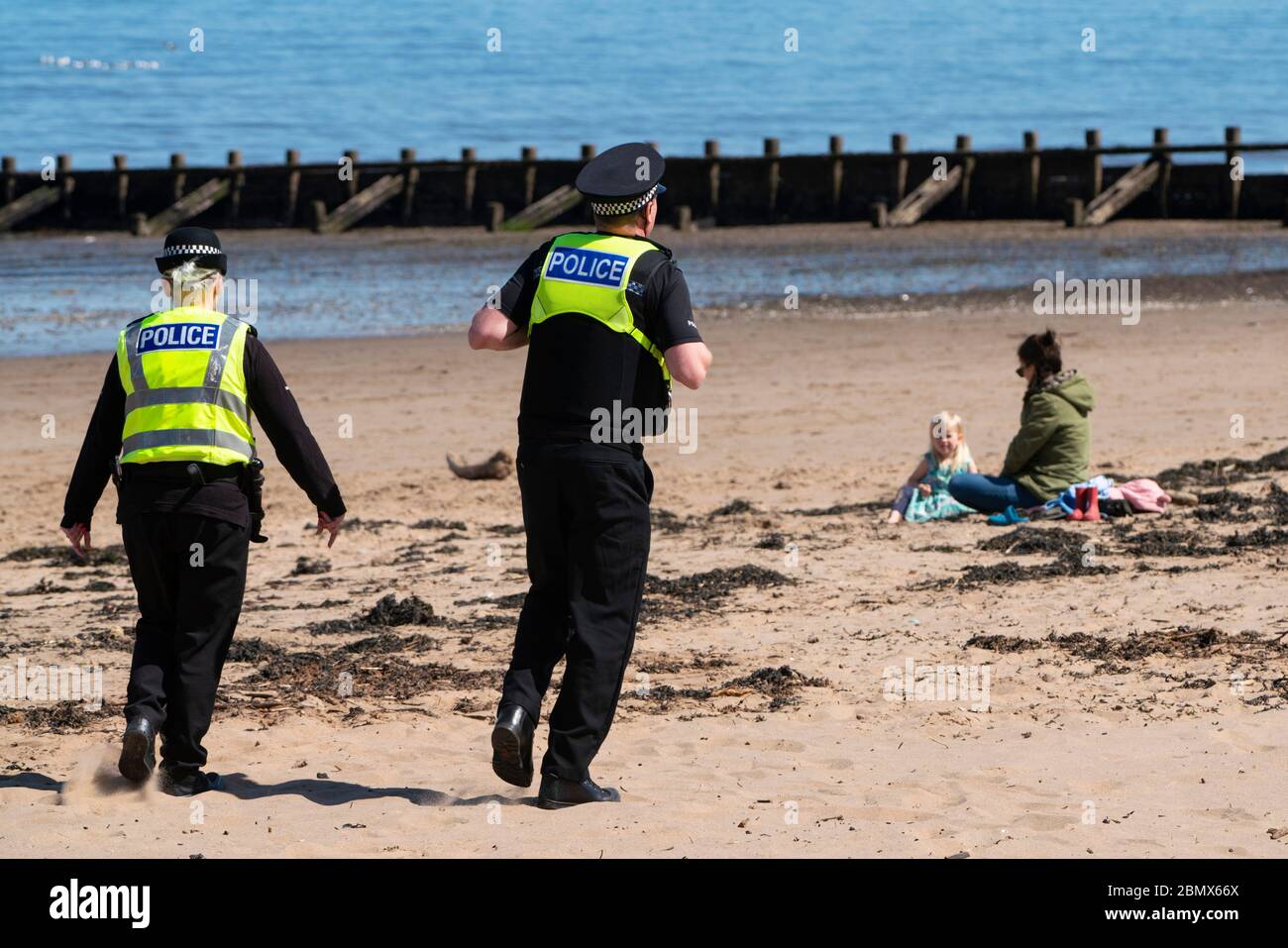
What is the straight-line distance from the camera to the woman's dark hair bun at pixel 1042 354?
9664 millimetres

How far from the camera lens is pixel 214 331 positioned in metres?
5.24

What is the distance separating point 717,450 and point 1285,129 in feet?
201

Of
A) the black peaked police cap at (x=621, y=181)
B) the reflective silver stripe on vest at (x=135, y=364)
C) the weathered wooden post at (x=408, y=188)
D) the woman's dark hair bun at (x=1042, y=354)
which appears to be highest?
the weathered wooden post at (x=408, y=188)

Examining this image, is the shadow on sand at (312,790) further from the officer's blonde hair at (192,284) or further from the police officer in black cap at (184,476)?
the officer's blonde hair at (192,284)

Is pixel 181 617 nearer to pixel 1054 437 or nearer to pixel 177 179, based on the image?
pixel 1054 437

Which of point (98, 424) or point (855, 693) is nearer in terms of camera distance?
point (98, 424)

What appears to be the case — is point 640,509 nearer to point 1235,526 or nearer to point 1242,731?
point 1242,731

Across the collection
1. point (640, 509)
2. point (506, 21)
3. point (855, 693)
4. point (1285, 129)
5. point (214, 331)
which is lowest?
point (855, 693)

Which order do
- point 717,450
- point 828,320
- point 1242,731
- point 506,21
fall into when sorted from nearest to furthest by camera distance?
point 1242,731, point 717,450, point 828,320, point 506,21

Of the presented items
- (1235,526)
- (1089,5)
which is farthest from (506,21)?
(1235,526)

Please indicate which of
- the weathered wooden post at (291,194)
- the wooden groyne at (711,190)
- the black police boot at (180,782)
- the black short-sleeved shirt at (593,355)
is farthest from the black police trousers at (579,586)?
the weathered wooden post at (291,194)

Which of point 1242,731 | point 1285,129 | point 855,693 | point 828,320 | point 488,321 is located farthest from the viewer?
point 1285,129

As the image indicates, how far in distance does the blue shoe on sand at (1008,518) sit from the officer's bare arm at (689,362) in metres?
5.32

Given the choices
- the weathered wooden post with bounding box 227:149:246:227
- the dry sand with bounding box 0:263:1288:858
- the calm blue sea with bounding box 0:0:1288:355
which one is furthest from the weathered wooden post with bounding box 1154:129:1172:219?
the dry sand with bounding box 0:263:1288:858
